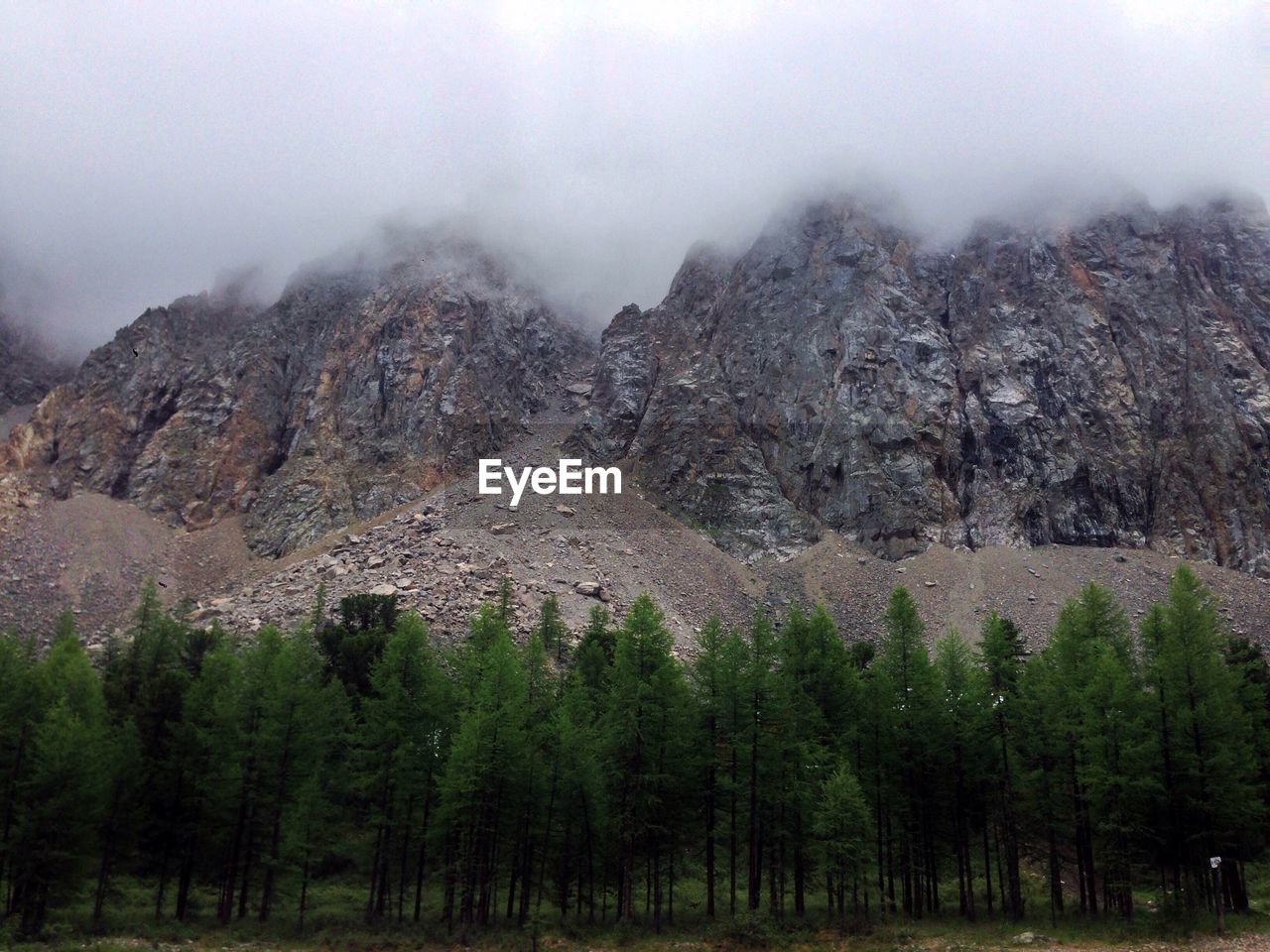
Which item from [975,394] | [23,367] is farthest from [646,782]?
[23,367]

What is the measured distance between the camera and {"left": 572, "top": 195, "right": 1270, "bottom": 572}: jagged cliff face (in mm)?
104312

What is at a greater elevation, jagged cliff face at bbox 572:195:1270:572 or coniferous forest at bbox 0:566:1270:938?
jagged cliff face at bbox 572:195:1270:572

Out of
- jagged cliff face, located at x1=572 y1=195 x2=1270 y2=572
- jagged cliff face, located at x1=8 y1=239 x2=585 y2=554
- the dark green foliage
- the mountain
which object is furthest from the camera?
the mountain

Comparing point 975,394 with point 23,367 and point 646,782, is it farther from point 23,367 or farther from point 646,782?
point 23,367

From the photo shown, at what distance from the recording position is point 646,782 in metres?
36.0

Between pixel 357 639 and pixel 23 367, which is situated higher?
pixel 23 367

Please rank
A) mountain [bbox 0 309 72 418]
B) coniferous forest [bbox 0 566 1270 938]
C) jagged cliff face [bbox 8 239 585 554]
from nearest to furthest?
coniferous forest [bbox 0 566 1270 938]
jagged cliff face [bbox 8 239 585 554]
mountain [bbox 0 309 72 418]

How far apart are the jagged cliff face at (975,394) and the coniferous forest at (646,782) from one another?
6484 centimetres

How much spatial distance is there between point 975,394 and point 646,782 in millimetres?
94908

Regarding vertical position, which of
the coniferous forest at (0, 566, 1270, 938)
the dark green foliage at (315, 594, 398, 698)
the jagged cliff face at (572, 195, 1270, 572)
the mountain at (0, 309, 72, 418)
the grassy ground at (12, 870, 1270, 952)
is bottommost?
the grassy ground at (12, 870, 1270, 952)

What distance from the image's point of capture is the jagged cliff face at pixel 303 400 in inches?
4555

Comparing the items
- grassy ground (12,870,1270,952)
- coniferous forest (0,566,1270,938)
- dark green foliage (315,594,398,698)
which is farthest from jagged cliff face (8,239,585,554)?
grassy ground (12,870,1270,952)

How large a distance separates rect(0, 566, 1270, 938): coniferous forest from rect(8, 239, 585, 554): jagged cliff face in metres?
72.9

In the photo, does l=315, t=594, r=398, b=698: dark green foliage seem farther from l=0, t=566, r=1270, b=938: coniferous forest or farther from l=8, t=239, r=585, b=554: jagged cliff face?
l=8, t=239, r=585, b=554: jagged cliff face
